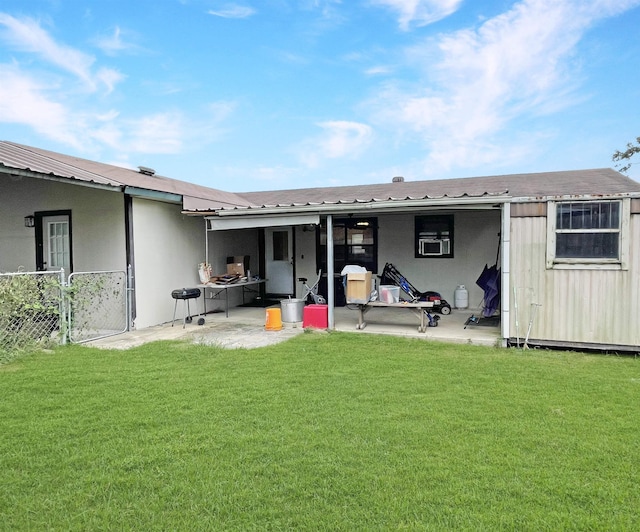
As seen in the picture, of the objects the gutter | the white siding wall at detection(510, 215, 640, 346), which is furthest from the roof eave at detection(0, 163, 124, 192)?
the white siding wall at detection(510, 215, 640, 346)

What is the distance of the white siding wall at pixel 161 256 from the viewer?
7.76 m

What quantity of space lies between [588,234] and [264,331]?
5289 mm

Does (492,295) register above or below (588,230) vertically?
below

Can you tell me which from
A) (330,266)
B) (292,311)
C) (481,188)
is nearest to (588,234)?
(330,266)

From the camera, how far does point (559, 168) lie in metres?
11.5

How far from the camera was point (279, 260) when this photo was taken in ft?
38.1

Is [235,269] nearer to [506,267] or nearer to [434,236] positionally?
[434,236]

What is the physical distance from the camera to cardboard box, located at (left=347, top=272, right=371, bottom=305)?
7.26m

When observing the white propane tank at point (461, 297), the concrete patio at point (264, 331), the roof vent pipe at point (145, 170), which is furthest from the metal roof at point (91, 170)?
the white propane tank at point (461, 297)

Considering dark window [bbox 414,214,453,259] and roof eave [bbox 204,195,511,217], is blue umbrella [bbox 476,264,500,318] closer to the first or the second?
roof eave [bbox 204,195,511,217]

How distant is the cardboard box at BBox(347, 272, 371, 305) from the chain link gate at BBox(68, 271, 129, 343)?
399cm

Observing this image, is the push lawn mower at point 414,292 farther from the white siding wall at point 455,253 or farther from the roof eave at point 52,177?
the roof eave at point 52,177

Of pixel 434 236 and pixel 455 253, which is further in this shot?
pixel 434 236

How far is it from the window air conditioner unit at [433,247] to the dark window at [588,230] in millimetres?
4094
